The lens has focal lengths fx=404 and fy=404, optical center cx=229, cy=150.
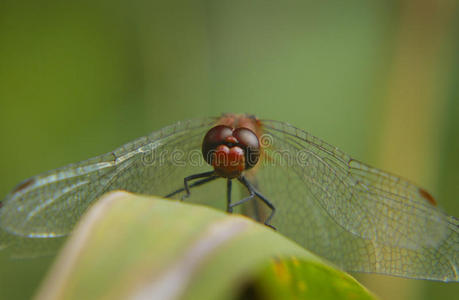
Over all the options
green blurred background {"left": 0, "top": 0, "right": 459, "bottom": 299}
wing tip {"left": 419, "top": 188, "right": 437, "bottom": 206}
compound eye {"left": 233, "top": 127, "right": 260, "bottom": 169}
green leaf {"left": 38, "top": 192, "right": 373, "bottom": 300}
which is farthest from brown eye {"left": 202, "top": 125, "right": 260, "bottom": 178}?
green blurred background {"left": 0, "top": 0, "right": 459, "bottom": 299}

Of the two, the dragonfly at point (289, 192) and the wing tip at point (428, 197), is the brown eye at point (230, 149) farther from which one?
the wing tip at point (428, 197)

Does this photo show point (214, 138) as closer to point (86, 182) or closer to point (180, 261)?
point (86, 182)

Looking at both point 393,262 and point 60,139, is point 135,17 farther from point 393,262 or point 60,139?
point 393,262

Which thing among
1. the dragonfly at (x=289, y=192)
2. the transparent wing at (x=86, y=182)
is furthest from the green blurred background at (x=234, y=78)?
the transparent wing at (x=86, y=182)

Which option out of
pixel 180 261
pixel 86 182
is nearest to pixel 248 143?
pixel 86 182

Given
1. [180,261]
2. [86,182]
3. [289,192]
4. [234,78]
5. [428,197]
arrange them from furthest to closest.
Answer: [234,78], [289,192], [428,197], [86,182], [180,261]

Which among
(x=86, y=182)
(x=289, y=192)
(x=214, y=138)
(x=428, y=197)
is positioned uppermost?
(x=214, y=138)

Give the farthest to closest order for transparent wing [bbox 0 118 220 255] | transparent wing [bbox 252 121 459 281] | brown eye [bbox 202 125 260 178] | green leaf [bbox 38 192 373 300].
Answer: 1. brown eye [bbox 202 125 260 178]
2. transparent wing [bbox 252 121 459 281]
3. transparent wing [bbox 0 118 220 255]
4. green leaf [bbox 38 192 373 300]

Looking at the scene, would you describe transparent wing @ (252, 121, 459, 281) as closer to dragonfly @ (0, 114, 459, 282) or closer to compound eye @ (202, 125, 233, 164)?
dragonfly @ (0, 114, 459, 282)
